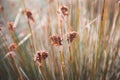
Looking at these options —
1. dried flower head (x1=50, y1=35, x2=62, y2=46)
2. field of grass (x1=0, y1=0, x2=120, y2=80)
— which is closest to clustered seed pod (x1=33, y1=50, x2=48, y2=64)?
dried flower head (x1=50, y1=35, x2=62, y2=46)

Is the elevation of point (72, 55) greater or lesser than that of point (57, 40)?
lesser

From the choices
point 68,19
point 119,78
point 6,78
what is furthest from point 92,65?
point 6,78

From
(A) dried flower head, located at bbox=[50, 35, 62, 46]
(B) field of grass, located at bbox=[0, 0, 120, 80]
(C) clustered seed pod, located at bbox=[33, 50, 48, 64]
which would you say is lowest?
(B) field of grass, located at bbox=[0, 0, 120, 80]

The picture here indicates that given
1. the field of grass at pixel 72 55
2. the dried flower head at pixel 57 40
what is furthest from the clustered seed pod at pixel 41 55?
the field of grass at pixel 72 55

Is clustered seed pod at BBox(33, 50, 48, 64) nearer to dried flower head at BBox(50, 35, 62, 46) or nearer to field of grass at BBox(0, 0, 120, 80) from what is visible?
dried flower head at BBox(50, 35, 62, 46)

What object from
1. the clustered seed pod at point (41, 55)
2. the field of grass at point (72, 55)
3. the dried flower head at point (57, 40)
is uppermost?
the dried flower head at point (57, 40)

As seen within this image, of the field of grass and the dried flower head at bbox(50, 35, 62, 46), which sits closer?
the dried flower head at bbox(50, 35, 62, 46)

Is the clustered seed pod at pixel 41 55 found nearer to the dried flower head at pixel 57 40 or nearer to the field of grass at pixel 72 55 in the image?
the dried flower head at pixel 57 40

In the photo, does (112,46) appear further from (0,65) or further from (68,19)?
(0,65)

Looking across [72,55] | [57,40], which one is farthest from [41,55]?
[72,55]

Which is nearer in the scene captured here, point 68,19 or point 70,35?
point 70,35

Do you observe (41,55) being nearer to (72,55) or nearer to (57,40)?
(57,40)
